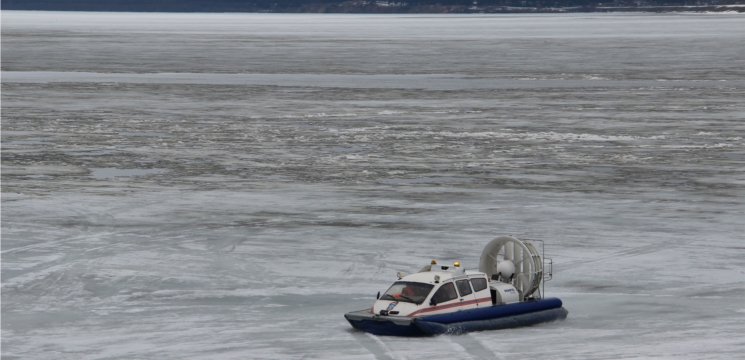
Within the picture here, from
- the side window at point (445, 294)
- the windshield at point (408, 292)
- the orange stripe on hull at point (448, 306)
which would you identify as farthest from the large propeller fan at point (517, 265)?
the windshield at point (408, 292)

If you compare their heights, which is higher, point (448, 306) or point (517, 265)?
point (517, 265)

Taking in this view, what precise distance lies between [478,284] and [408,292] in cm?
112

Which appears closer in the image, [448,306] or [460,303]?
[448,306]

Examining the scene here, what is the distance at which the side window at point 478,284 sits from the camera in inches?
671

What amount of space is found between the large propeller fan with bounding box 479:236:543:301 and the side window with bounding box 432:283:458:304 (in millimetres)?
1493

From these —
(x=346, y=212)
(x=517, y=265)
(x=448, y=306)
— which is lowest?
(x=346, y=212)

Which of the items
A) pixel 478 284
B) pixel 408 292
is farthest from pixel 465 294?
pixel 408 292

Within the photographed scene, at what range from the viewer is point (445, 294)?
54.7 ft

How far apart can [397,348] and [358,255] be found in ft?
19.1

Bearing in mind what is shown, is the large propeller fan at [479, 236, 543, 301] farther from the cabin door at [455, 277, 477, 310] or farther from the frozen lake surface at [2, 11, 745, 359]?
the cabin door at [455, 277, 477, 310]

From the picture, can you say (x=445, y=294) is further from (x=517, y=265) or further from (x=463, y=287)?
(x=517, y=265)

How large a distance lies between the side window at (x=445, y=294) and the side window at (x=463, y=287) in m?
0.12

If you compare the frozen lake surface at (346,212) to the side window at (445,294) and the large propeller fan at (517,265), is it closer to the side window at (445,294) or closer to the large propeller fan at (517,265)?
the side window at (445,294)

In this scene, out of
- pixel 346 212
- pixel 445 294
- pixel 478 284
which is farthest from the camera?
pixel 346 212
